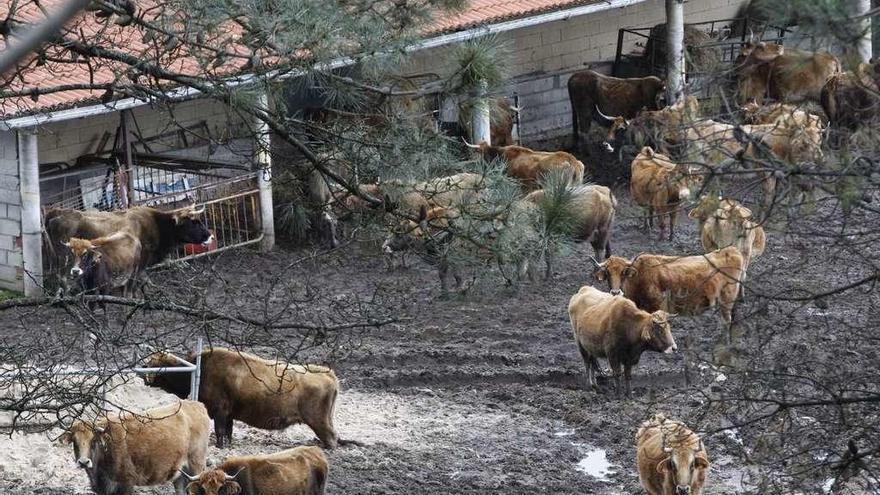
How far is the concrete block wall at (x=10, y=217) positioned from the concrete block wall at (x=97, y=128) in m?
0.52

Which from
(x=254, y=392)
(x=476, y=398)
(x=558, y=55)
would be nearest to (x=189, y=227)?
(x=476, y=398)

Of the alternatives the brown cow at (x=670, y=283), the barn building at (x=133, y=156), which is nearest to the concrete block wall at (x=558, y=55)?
the barn building at (x=133, y=156)

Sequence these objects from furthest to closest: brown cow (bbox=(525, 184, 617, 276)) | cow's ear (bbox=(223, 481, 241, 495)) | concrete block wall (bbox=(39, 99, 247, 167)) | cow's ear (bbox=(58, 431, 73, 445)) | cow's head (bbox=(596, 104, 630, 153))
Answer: cow's head (bbox=(596, 104, 630, 153)) < concrete block wall (bbox=(39, 99, 247, 167)) < brown cow (bbox=(525, 184, 617, 276)) < cow's ear (bbox=(223, 481, 241, 495)) < cow's ear (bbox=(58, 431, 73, 445))

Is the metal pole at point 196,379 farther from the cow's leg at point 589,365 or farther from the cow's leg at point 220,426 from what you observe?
the cow's leg at point 589,365

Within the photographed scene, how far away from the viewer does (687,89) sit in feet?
23.4

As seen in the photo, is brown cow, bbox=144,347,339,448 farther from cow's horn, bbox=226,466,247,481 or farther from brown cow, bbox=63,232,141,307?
brown cow, bbox=63,232,141,307

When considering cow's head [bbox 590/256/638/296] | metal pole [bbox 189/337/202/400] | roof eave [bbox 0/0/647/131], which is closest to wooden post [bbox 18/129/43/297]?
roof eave [bbox 0/0/647/131]

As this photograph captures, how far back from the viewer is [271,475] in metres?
10.4

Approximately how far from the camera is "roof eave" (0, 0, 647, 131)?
1098 centimetres

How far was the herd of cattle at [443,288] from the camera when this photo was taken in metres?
7.77

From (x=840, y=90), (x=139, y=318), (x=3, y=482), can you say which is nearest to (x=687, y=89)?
(x=3, y=482)

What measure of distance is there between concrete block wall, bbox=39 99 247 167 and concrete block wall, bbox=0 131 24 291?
1.72 feet

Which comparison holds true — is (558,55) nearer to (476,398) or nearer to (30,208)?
(30,208)

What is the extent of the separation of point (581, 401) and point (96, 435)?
501cm
